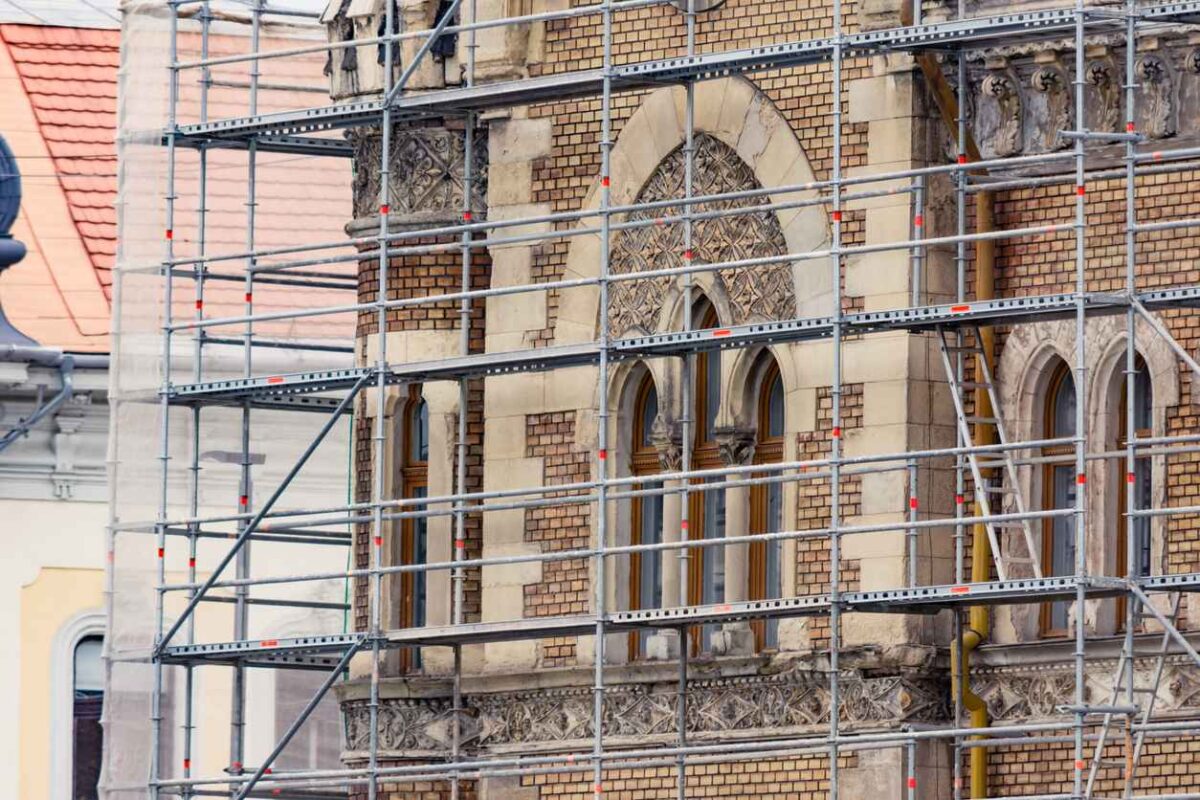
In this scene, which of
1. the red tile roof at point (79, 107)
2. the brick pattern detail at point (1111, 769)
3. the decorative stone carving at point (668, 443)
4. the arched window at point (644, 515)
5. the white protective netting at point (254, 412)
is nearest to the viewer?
the brick pattern detail at point (1111, 769)

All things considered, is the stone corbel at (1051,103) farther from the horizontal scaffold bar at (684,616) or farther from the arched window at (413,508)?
the arched window at (413,508)

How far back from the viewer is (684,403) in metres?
33.8

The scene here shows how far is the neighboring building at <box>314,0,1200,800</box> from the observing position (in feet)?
106

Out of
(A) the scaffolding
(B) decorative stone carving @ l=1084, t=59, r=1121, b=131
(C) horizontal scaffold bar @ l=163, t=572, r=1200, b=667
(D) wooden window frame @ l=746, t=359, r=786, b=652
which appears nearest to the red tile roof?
(A) the scaffolding

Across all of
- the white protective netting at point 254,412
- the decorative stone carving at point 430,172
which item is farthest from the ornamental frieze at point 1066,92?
the white protective netting at point 254,412

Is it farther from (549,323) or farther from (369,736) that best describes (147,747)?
(549,323)

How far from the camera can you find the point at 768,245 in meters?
34.1

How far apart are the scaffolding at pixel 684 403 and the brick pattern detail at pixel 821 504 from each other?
13 centimetres

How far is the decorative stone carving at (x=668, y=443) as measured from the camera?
1359 inches

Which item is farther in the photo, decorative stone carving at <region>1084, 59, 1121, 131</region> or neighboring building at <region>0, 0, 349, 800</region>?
neighboring building at <region>0, 0, 349, 800</region>

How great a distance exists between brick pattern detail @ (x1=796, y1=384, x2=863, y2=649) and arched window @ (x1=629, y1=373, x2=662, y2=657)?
5.53ft

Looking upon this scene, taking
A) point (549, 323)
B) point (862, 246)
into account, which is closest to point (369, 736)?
point (549, 323)

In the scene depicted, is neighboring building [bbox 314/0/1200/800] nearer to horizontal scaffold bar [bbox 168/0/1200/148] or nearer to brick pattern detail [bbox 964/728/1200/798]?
brick pattern detail [bbox 964/728/1200/798]

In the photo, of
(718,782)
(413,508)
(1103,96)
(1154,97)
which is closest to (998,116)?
(1103,96)
